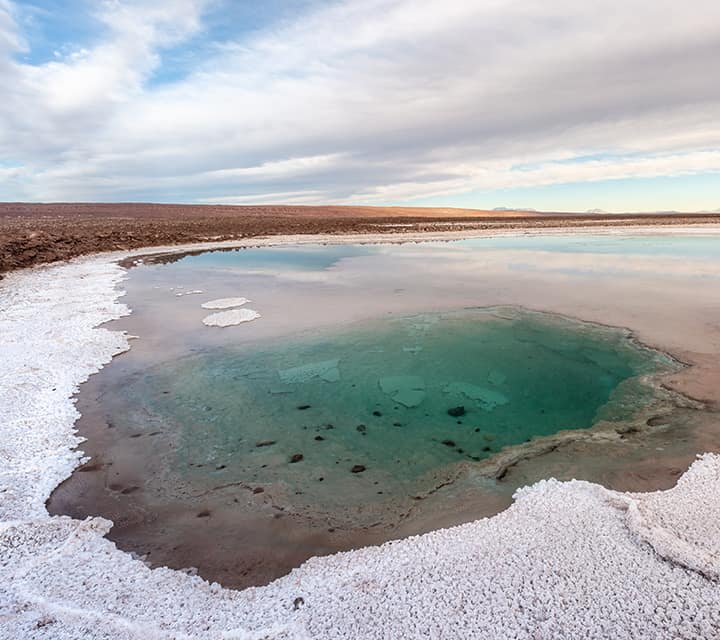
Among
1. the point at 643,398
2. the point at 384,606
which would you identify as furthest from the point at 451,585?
the point at 643,398

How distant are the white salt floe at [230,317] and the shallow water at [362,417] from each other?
27 cm

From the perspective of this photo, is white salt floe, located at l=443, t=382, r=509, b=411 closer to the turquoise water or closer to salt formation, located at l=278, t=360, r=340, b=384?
the turquoise water

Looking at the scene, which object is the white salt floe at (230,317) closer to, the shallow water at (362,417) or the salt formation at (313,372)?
the shallow water at (362,417)

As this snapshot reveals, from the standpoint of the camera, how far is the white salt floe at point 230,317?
8.97m

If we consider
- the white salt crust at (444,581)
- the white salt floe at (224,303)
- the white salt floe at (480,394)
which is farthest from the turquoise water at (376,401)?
the white salt floe at (224,303)

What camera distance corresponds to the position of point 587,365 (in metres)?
6.35

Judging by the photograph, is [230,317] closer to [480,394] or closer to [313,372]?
[313,372]

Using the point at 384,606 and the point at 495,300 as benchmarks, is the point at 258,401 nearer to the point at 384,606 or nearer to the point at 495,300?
the point at 384,606

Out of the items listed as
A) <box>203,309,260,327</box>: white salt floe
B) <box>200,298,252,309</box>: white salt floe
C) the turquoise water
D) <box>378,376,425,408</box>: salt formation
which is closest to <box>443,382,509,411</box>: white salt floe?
the turquoise water

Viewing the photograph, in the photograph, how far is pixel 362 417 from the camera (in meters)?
5.12

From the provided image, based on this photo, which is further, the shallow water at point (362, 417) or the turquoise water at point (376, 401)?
the turquoise water at point (376, 401)

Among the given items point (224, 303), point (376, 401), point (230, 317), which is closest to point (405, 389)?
point (376, 401)

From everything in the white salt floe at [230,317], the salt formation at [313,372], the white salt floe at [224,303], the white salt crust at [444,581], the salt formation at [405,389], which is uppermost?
the white salt floe at [224,303]

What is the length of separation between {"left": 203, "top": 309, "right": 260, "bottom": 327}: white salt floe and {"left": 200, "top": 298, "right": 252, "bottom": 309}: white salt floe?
55 centimetres
